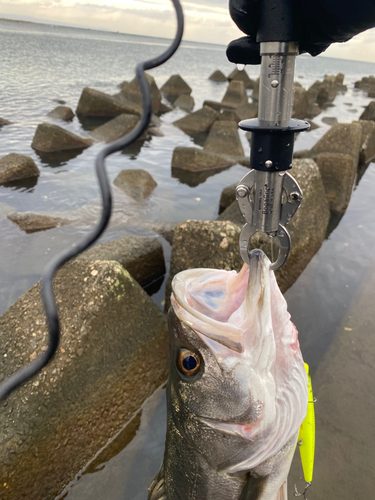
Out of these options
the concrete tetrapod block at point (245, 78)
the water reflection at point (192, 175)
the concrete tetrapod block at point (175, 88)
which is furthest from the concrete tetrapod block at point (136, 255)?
the concrete tetrapod block at point (245, 78)

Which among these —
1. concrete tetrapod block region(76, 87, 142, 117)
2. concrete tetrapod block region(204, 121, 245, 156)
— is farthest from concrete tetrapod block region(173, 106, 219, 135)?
concrete tetrapod block region(204, 121, 245, 156)

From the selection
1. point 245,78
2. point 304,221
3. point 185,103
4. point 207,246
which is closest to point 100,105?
point 185,103

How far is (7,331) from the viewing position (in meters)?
2.75

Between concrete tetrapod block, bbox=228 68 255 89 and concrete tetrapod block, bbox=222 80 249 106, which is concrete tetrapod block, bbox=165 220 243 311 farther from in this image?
concrete tetrapod block, bbox=228 68 255 89

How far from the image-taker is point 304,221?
16.6ft

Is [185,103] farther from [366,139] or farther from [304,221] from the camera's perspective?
[304,221]

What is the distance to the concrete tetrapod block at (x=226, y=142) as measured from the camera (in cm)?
1066

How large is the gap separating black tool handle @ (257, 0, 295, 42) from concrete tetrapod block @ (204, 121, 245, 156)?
9720mm

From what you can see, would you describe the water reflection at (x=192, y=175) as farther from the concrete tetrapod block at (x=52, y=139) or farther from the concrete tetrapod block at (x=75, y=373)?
the concrete tetrapod block at (x=75, y=373)

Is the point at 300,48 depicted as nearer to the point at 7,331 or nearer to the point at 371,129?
the point at 7,331

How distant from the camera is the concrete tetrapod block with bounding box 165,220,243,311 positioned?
3.53 meters

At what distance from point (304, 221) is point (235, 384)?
3947 mm

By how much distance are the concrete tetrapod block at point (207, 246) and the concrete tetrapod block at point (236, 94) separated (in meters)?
17.8

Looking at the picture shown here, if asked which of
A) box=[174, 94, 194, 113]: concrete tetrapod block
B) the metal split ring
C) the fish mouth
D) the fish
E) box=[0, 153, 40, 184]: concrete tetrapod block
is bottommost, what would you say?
box=[174, 94, 194, 113]: concrete tetrapod block
